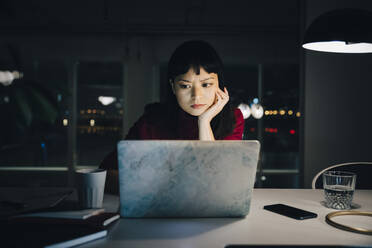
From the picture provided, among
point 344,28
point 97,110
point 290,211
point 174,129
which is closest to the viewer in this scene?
point 290,211

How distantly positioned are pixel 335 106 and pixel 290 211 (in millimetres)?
2626

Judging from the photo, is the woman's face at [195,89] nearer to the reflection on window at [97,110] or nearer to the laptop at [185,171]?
the laptop at [185,171]

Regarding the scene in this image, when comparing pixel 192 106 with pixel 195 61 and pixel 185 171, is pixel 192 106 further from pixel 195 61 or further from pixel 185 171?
pixel 185 171

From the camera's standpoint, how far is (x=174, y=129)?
1940mm

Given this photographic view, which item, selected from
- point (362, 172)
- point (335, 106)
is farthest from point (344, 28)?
point (335, 106)

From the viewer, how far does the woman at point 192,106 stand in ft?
4.94

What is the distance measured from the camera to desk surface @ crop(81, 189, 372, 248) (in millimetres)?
849

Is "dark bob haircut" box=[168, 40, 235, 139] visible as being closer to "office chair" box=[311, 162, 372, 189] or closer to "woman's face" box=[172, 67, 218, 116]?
"woman's face" box=[172, 67, 218, 116]

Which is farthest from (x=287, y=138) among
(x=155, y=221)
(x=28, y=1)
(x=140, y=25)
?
(x=155, y=221)

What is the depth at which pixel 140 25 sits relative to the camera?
5.62 meters

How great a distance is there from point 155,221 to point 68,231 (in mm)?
271

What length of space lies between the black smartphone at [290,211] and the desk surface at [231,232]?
18 mm

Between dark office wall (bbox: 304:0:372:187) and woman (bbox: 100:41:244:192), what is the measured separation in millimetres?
1822

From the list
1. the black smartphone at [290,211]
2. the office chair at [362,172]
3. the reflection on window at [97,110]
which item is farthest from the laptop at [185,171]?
the reflection on window at [97,110]
